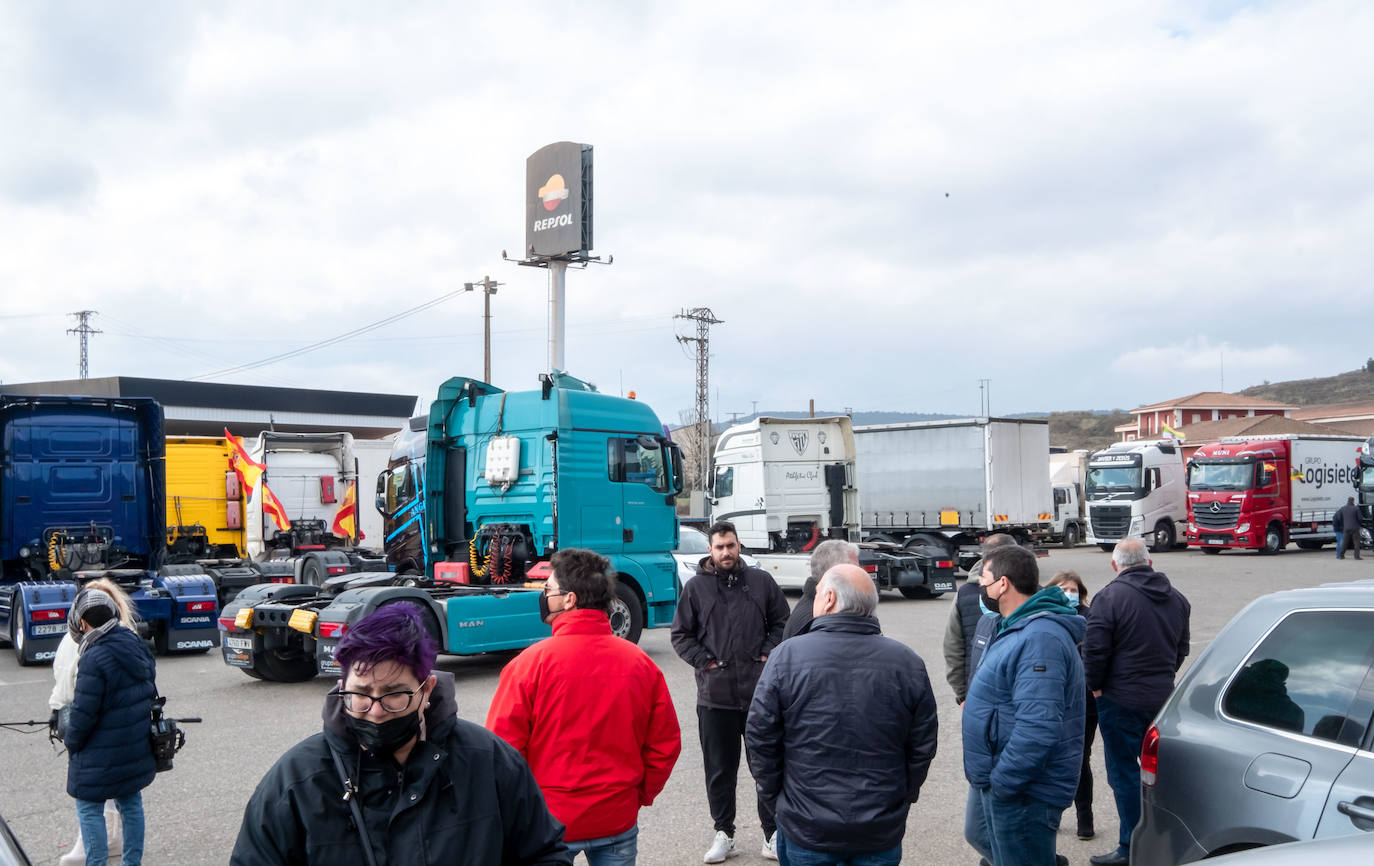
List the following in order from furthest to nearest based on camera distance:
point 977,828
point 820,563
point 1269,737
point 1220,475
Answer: point 1220,475 → point 820,563 → point 977,828 → point 1269,737

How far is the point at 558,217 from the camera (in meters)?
38.4

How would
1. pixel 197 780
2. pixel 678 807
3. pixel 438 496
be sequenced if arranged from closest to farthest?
pixel 678 807
pixel 197 780
pixel 438 496

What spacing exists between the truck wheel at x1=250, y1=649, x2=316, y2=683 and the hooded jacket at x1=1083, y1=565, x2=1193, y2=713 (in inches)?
352

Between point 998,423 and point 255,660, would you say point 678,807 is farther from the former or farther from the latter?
point 998,423

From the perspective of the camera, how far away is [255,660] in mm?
11617

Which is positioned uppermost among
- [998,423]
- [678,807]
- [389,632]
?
[998,423]

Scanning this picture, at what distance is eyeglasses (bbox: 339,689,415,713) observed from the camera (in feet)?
7.12

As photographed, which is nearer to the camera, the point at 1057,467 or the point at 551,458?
the point at 551,458

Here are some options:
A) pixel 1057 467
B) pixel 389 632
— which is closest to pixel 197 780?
pixel 389 632

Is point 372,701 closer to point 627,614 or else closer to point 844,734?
point 844,734

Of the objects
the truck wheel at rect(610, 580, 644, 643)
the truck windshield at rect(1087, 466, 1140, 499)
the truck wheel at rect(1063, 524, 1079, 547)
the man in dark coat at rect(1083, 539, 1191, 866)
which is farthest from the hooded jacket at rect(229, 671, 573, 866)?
the truck wheel at rect(1063, 524, 1079, 547)

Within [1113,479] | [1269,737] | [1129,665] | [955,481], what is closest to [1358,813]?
[1269,737]

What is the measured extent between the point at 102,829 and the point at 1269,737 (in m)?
5.07

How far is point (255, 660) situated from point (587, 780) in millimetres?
9155
